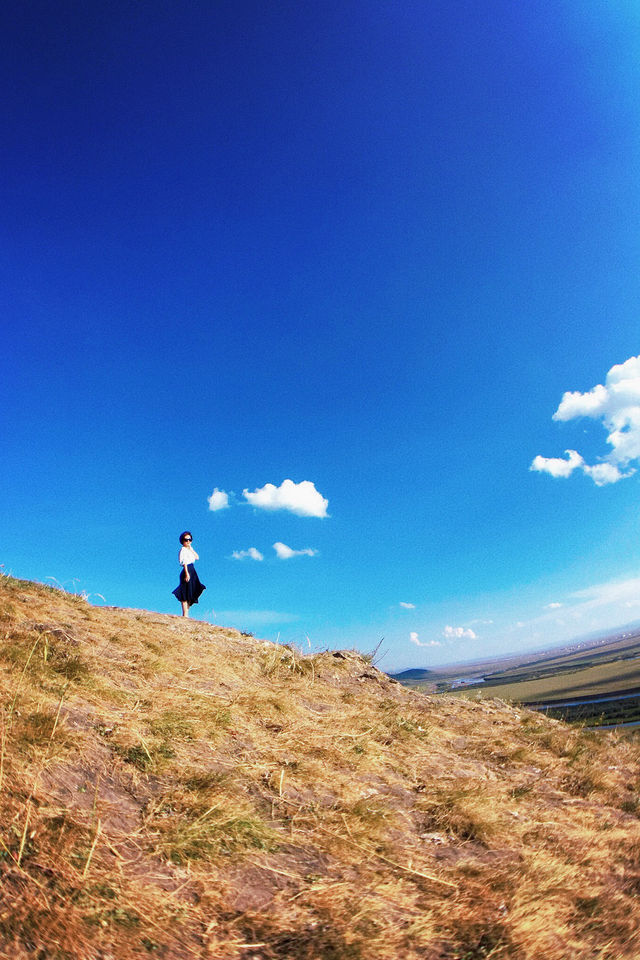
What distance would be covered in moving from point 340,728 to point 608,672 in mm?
210636

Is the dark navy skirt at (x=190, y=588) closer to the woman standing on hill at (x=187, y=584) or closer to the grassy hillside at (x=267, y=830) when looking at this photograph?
the woman standing on hill at (x=187, y=584)

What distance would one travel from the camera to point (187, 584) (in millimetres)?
12500

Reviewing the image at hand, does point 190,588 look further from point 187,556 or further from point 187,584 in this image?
point 187,556

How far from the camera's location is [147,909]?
2.54m

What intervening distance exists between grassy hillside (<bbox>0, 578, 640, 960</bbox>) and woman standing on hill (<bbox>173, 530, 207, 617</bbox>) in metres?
5.44

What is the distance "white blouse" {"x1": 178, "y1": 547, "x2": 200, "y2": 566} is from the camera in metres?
12.5

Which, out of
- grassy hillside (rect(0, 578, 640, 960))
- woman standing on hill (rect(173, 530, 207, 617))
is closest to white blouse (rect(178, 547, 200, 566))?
woman standing on hill (rect(173, 530, 207, 617))

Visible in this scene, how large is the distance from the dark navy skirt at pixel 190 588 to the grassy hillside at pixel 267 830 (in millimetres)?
5480

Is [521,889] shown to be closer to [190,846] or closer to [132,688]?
[190,846]

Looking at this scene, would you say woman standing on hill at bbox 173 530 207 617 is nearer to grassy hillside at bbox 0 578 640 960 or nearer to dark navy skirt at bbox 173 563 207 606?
dark navy skirt at bbox 173 563 207 606

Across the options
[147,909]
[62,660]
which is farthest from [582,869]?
[62,660]

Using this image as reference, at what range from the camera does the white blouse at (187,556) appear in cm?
1251

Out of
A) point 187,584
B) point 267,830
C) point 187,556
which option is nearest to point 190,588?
point 187,584

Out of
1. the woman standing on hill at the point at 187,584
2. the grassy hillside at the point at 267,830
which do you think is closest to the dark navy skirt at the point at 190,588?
the woman standing on hill at the point at 187,584
